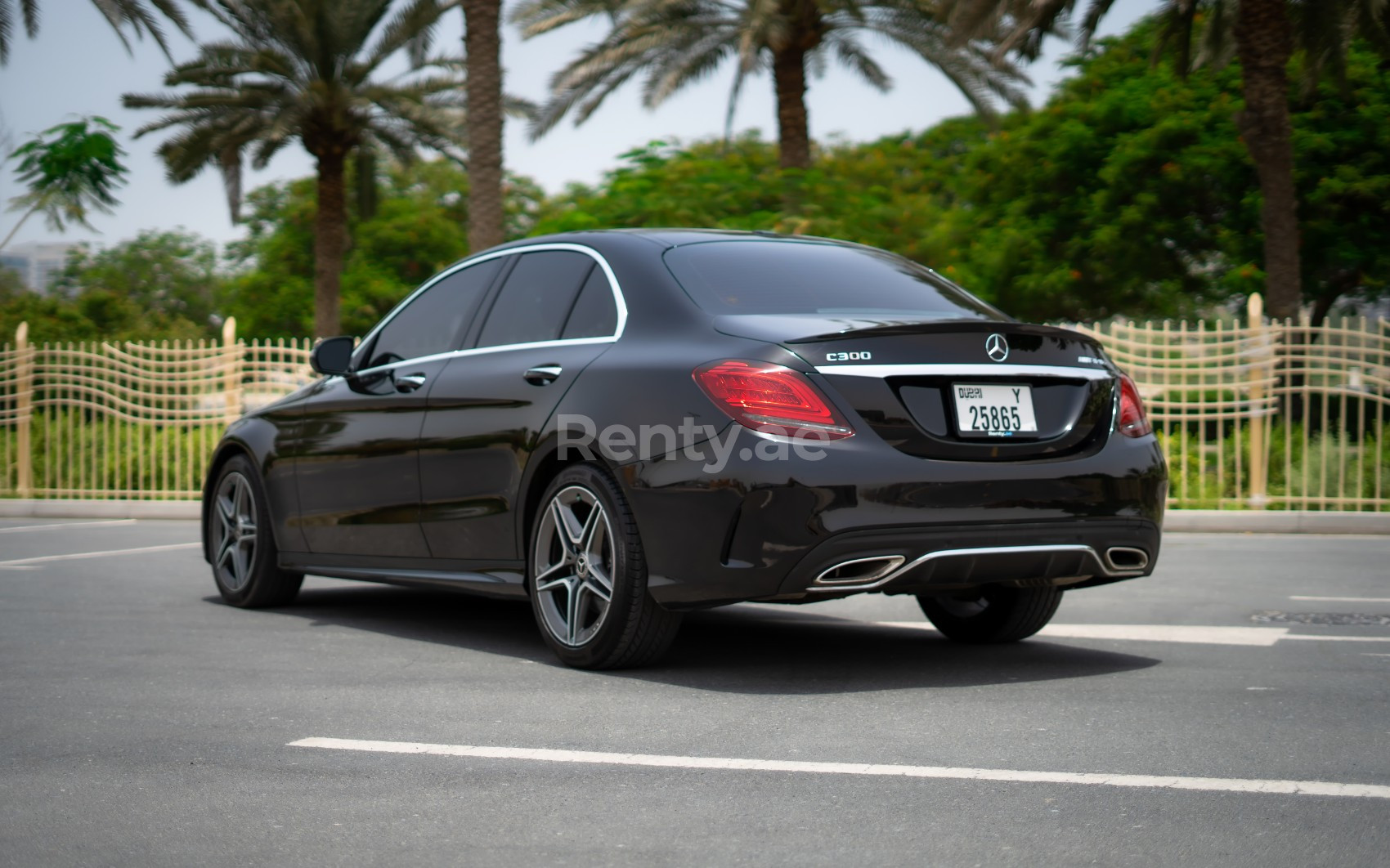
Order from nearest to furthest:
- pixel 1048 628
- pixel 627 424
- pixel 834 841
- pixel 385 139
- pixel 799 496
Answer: pixel 834 841
pixel 799 496
pixel 627 424
pixel 1048 628
pixel 385 139

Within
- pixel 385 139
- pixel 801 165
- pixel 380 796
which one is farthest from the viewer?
pixel 385 139

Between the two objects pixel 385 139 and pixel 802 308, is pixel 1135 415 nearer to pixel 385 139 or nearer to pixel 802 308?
pixel 802 308

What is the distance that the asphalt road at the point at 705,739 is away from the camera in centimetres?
365

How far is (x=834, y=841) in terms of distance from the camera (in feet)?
11.9

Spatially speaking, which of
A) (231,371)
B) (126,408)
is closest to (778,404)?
(231,371)

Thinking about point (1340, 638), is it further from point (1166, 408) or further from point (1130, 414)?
point (1166, 408)

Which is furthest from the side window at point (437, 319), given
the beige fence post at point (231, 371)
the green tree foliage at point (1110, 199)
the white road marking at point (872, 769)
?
the green tree foliage at point (1110, 199)

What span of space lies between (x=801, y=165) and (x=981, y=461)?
774 inches

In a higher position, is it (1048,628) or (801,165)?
(801,165)

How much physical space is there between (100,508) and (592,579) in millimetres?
14314

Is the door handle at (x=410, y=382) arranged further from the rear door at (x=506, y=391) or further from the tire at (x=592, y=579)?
the tire at (x=592, y=579)

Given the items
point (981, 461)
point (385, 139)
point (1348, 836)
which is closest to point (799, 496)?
point (981, 461)

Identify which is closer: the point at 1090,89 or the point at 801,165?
the point at 801,165

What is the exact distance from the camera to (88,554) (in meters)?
11.7
